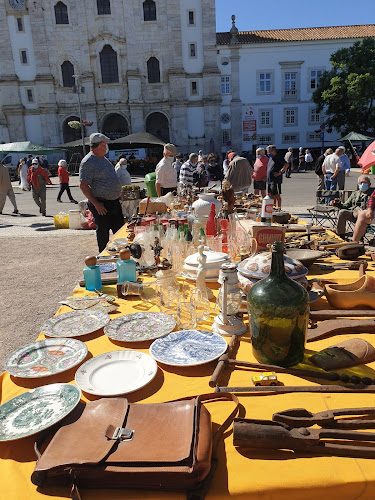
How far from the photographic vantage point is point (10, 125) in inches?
1130

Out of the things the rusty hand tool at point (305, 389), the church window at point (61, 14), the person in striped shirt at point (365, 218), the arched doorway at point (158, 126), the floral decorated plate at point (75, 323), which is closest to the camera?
the rusty hand tool at point (305, 389)

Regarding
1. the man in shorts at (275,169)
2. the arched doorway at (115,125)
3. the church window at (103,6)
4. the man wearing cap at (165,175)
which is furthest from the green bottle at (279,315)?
the church window at (103,6)

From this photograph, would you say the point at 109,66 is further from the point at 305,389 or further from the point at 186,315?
the point at 305,389

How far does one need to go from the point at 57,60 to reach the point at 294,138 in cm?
2065

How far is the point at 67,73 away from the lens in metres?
28.6

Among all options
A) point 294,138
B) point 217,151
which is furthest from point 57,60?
point 294,138

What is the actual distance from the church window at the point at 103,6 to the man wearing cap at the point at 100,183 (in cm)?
2906

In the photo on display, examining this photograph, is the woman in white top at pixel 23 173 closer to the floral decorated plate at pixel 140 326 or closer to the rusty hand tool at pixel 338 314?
the floral decorated plate at pixel 140 326

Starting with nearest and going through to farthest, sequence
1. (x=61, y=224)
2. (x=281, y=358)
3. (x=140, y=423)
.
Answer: (x=140, y=423) → (x=281, y=358) → (x=61, y=224)

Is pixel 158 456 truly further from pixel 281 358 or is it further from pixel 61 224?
pixel 61 224

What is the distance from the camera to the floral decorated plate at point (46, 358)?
4.93 ft

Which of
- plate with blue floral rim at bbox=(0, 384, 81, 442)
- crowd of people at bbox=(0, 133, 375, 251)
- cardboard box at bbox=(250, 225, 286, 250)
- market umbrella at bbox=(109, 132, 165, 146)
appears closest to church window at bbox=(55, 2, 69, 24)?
market umbrella at bbox=(109, 132, 165, 146)

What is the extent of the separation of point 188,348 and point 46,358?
63cm

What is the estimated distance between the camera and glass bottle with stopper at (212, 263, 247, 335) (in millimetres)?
1688
